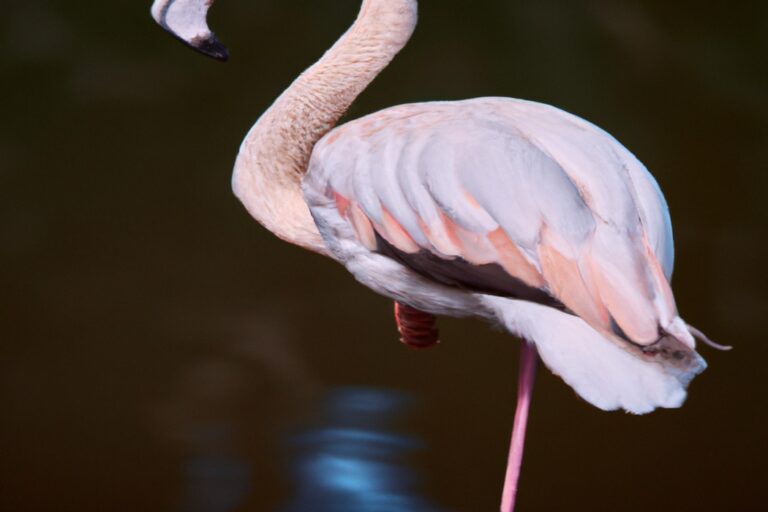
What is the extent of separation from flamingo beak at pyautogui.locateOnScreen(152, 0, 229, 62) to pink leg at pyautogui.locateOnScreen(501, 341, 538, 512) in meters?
0.48

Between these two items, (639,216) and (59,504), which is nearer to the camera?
(639,216)

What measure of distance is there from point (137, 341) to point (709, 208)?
1012 millimetres

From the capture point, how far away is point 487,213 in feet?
3.51

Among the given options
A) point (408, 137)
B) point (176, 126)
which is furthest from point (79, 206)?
point (408, 137)

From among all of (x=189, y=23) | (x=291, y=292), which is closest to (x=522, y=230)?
(x=189, y=23)

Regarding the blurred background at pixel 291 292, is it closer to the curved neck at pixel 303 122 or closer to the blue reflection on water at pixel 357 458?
the blue reflection on water at pixel 357 458

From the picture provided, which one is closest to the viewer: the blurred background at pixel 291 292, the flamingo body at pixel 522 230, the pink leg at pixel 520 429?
the flamingo body at pixel 522 230

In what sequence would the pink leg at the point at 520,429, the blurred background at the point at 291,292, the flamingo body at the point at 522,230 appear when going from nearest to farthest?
the flamingo body at the point at 522,230
the pink leg at the point at 520,429
the blurred background at the point at 291,292

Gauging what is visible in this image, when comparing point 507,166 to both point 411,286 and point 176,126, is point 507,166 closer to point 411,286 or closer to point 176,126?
point 411,286

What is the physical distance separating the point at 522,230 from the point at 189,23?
1.51ft

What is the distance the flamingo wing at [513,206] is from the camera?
1.02 metres

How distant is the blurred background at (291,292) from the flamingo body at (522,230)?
2.26ft

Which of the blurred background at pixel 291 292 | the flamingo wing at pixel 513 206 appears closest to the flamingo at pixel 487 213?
the flamingo wing at pixel 513 206

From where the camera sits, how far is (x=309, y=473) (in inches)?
73.4
